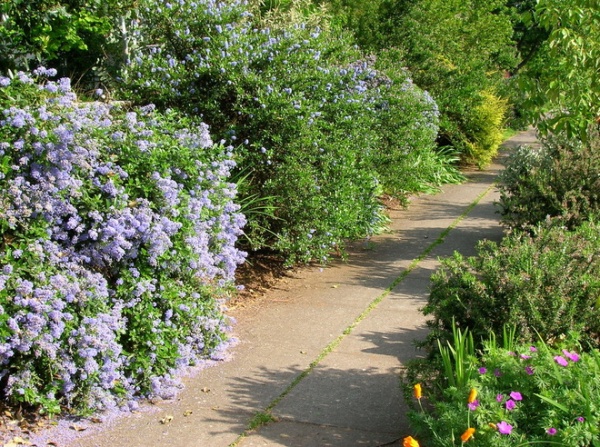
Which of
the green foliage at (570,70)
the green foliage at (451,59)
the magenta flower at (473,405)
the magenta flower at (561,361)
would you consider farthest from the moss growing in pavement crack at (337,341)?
the green foliage at (451,59)

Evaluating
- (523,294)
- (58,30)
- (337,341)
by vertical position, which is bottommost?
(337,341)

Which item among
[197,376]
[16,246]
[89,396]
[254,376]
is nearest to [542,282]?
[254,376]

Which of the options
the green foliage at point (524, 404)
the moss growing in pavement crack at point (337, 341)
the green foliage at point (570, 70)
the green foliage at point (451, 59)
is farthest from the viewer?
the green foliage at point (451, 59)

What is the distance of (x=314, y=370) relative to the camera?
17.2ft

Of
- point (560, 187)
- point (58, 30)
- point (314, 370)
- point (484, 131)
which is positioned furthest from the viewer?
point (484, 131)

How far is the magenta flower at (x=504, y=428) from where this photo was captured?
3426 mm

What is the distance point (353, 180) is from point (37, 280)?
3.97m

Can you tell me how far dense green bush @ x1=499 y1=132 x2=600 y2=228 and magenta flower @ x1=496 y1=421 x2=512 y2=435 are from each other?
165 inches

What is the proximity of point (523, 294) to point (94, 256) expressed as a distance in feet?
8.25

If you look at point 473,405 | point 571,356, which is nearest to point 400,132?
point 571,356

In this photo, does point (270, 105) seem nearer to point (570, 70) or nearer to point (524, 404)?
point (570, 70)

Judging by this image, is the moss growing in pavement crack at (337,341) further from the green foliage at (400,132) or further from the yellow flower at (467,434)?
the yellow flower at (467,434)

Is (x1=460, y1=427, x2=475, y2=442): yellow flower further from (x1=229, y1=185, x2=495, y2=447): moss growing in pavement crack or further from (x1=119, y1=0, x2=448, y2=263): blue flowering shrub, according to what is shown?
(x1=119, y1=0, x2=448, y2=263): blue flowering shrub

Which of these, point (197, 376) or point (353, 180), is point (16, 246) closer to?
point (197, 376)
